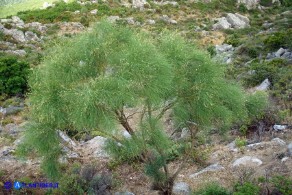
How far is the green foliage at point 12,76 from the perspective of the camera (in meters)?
17.4

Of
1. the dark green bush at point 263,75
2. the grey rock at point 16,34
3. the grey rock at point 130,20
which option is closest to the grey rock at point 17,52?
the grey rock at point 16,34

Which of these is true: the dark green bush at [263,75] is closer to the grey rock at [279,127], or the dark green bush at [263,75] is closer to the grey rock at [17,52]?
the grey rock at [279,127]

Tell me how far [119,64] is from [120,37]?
77 centimetres

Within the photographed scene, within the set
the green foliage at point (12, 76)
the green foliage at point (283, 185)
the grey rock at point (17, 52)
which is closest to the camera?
the green foliage at point (283, 185)

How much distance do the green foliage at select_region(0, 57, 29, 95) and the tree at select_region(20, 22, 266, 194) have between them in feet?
32.3

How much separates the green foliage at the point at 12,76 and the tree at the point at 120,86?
9.86m

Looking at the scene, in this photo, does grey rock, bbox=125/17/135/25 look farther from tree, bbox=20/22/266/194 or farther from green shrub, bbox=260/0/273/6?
tree, bbox=20/22/266/194

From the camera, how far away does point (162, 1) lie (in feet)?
138

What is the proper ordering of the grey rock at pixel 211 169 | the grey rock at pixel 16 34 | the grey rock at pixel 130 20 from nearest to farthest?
the grey rock at pixel 211 169 < the grey rock at pixel 16 34 < the grey rock at pixel 130 20

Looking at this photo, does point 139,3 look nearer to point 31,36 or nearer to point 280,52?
point 31,36

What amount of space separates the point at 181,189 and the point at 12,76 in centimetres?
1080

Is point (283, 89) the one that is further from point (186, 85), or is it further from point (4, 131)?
point (4, 131)

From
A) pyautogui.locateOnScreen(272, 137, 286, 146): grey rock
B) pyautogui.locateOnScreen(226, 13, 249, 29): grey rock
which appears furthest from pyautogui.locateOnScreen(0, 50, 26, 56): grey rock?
pyautogui.locateOnScreen(226, 13, 249, 29): grey rock

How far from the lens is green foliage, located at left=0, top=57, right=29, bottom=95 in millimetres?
17438
